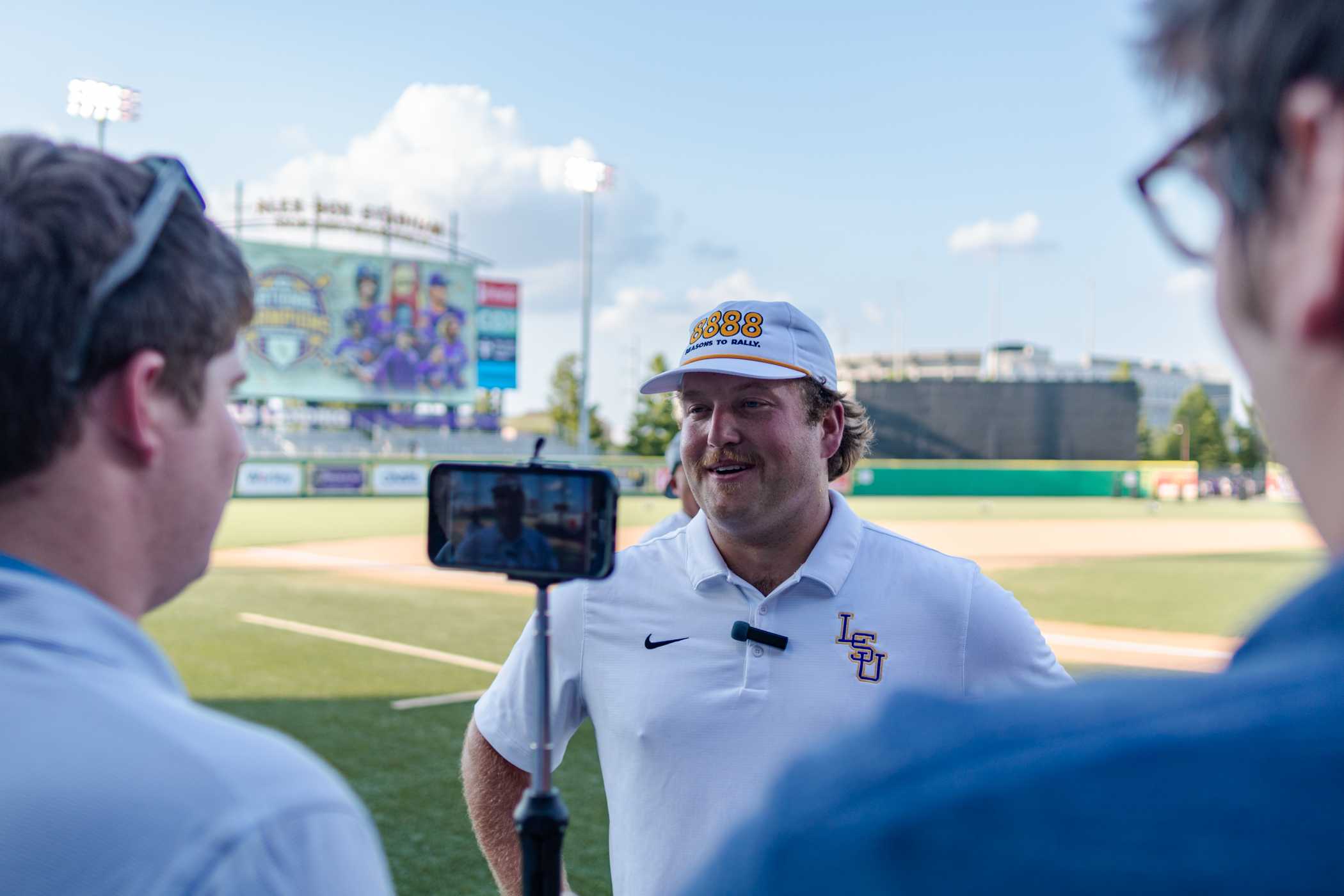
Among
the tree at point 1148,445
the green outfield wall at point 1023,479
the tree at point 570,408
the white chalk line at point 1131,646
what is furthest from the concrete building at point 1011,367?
the white chalk line at point 1131,646

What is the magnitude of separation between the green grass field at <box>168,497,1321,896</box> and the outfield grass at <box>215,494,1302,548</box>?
61 cm

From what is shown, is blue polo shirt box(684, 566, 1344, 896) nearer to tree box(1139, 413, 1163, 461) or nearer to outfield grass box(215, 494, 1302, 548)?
outfield grass box(215, 494, 1302, 548)

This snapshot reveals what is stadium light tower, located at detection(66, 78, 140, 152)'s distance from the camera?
108ft

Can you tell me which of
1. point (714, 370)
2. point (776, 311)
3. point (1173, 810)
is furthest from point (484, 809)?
point (1173, 810)

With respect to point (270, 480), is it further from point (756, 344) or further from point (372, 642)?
point (756, 344)

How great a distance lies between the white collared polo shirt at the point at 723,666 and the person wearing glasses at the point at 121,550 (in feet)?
4.90

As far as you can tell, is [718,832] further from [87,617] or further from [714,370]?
[87,617]

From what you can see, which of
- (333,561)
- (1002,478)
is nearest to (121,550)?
(333,561)

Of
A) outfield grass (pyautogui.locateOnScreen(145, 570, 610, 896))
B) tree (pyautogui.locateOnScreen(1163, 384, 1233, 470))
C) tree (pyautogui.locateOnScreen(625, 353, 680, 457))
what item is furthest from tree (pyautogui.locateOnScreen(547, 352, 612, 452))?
outfield grass (pyautogui.locateOnScreen(145, 570, 610, 896))

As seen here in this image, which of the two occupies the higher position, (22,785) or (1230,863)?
(1230,863)

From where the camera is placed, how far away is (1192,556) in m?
22.7

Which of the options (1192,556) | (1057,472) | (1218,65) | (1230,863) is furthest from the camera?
(1057,472)

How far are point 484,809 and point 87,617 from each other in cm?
207

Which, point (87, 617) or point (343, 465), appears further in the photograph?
point (343, 465)
